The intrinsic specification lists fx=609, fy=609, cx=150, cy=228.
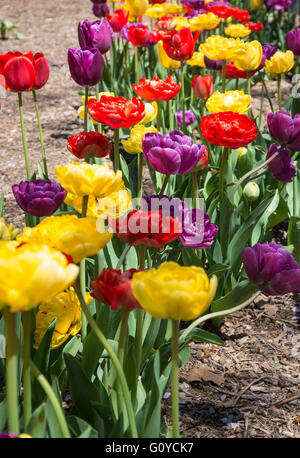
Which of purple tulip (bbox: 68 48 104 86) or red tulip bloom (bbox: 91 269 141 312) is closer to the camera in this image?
red tulip bloom (bbox: 91 269 141 312)

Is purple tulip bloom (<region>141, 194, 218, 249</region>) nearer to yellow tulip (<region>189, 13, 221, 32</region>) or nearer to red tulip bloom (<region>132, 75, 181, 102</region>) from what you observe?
red tulip bloom (<region>132, 75, 181, 102</region>)

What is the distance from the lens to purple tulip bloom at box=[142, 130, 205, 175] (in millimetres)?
1401

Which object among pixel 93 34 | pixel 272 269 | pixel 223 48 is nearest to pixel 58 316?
pixel 272 269

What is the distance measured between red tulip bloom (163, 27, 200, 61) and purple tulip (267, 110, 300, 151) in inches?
25.5

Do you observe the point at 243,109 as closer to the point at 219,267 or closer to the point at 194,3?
the point at 219,267

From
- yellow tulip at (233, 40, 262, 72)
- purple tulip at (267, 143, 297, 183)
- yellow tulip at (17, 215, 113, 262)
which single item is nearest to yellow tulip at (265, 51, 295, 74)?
yellow tulip at (233, 40, 262, 72)

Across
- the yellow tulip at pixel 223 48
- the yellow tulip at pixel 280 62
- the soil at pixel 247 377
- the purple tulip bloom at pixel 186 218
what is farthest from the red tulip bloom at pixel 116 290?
the yellow tulip at pixel 280 62

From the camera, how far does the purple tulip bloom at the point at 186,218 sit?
1.41 metres

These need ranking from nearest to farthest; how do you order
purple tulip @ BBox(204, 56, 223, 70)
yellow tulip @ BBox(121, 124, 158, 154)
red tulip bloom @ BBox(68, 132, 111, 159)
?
red tulip bloom @ BBox(68, 132, 111, 159) → yellow tulip @ BBox(121, 124, 158, 154) → purple tulip @ BBox(204, 56, 223, 70)

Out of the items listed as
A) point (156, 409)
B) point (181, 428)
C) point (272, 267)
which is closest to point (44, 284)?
point (156, 409)

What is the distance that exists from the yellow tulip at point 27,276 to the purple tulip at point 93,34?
1.18 m

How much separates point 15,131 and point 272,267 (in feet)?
9.20

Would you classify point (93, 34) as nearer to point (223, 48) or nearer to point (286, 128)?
point (223, 48)

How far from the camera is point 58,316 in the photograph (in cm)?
142
